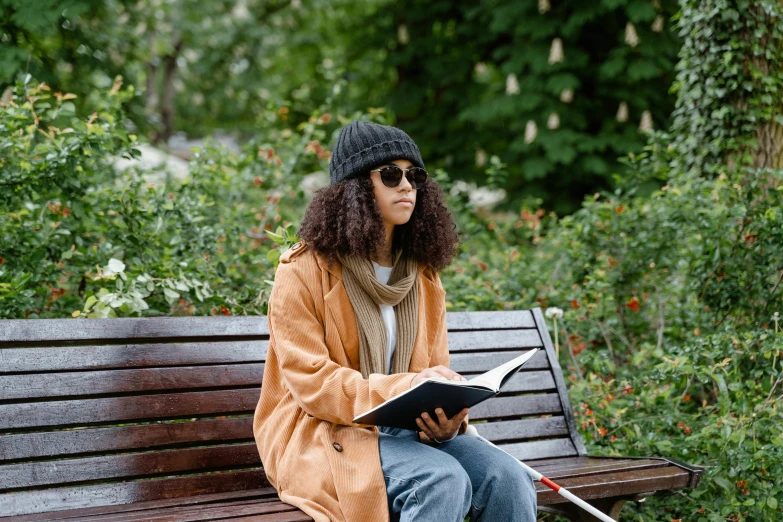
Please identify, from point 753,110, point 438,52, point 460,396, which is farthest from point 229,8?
point 460,396

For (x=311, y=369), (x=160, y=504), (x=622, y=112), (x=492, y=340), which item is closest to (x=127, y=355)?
(x=160, y=504)

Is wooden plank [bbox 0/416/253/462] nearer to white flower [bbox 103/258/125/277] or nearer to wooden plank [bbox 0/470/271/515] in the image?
wooden plank [bbox 0/470/271/515]

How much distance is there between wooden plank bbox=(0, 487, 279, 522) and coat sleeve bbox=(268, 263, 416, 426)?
0.46m

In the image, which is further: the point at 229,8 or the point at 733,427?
the point at 229,8

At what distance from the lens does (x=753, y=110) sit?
482 centimetres

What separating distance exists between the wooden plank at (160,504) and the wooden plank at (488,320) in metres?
1.05

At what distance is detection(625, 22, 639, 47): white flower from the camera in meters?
7.75

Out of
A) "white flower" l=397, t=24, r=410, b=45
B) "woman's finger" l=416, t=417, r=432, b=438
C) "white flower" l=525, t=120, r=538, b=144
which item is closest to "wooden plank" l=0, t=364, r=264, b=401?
"woman's finger" l=416, t=417, r=432, b=438

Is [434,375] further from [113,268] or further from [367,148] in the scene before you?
[113,268]

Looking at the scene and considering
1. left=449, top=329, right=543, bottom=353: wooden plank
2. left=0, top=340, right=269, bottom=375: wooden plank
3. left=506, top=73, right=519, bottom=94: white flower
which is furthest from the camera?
left=506, top=73, right=519, bottom=94: white flower

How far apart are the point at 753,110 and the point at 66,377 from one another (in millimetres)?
3915

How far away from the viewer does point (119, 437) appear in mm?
2750

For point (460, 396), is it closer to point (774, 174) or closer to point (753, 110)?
point (774, 174)

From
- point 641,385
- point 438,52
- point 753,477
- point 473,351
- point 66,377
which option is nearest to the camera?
point 66,377
